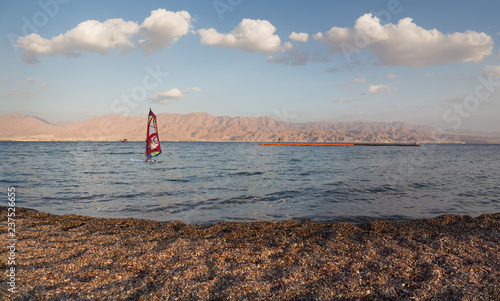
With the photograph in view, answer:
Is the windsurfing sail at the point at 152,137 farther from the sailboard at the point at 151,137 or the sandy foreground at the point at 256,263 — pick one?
the sandy foreground at the point at 256,263

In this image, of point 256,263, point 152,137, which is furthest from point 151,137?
point 256,263

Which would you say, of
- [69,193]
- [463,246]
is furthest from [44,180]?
[463,246]

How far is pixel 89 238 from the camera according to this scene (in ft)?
28.9

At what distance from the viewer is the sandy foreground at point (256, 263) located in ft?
17.6

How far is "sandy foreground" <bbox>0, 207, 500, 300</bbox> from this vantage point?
17.6 ft

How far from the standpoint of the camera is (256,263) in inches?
264

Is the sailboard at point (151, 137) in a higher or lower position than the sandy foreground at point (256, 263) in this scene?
higher

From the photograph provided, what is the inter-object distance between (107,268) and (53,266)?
135 centimetres

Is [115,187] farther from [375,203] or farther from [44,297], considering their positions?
[375,203]

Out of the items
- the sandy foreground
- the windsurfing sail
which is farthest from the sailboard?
the sandy foreground

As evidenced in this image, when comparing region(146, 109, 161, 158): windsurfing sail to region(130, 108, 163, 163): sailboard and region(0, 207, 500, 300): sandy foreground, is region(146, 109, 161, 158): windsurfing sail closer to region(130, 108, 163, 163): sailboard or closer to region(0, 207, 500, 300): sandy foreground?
region(130, 108, 163, 163): sailboard

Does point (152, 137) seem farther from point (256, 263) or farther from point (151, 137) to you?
point (256, 263)

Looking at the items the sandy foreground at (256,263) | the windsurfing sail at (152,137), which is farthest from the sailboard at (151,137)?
the sandy foreground at (256,263)

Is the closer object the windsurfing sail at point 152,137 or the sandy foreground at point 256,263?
Answer: the sandy foreground at point 256,263
